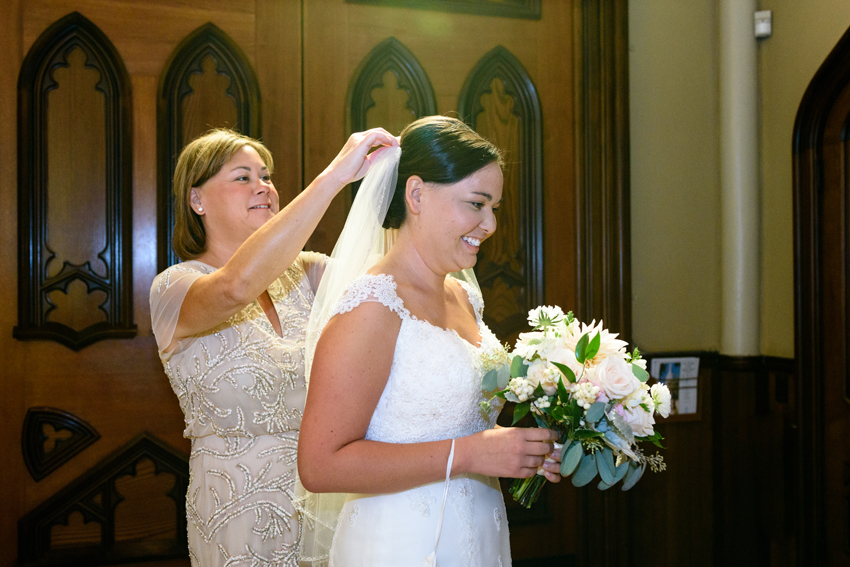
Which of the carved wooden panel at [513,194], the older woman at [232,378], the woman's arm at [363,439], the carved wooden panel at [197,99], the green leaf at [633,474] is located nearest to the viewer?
the woman's arm at [363,439]

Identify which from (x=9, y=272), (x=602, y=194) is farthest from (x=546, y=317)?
(x=9, y=272)

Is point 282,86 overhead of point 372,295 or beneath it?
overhead

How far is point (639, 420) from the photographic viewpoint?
1.59m

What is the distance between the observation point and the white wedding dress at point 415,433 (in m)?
1.63

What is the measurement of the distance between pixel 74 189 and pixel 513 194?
2.06 meters

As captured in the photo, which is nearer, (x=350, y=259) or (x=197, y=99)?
(x=350, y=259)

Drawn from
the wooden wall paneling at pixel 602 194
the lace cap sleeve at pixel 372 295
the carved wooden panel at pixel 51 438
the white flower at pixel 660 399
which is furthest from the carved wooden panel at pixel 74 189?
the white flower at pixel 660 399

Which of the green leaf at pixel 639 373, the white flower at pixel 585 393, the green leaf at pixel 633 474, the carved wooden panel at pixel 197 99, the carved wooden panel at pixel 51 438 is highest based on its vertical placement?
the carved wooden panel at pixel 197 99

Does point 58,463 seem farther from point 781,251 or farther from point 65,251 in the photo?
point 781,251

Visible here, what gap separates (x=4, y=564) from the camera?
2889mm

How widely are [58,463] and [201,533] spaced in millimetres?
1257

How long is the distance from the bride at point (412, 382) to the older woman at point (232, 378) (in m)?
0.38

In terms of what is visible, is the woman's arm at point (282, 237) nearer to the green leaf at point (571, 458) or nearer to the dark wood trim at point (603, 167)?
the green leaf at point (571, 458)

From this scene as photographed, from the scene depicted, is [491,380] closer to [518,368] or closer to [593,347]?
[518,368]
